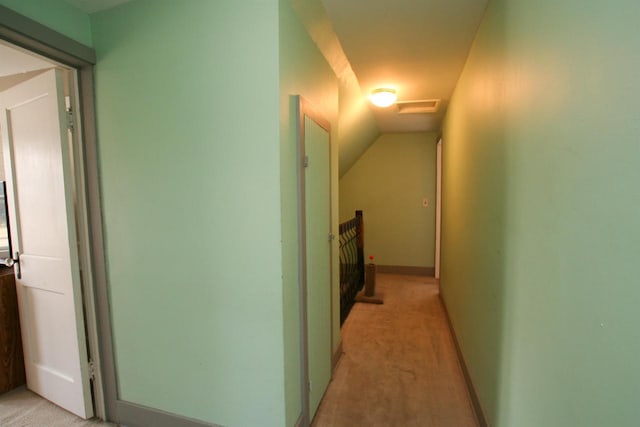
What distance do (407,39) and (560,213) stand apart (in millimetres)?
1649

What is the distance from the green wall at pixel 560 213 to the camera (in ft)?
2.12

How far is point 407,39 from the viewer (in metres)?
2.04

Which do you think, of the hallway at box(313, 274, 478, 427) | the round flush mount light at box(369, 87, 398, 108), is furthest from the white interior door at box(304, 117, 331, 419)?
the round flush mount light at box(369, 87, 398, 108)

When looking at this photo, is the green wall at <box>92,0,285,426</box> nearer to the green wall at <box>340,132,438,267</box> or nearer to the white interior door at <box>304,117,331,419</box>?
the white interior door at <box>304,117,331,419</box>

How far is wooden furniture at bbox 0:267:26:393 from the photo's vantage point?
212cm

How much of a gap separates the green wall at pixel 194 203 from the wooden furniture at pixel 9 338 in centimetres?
104

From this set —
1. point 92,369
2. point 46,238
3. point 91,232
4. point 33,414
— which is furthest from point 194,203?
point 33,414

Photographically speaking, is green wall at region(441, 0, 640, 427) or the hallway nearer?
green wall at region(441, 0, 640, 427)

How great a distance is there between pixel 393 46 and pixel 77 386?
306cm

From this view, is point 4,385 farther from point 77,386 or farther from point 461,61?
point 461,61

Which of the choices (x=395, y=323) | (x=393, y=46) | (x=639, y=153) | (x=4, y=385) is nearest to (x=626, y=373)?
(x=639, y=153)

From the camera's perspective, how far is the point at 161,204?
1.64 meters

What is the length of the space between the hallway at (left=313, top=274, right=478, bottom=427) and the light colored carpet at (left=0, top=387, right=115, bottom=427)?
152cm

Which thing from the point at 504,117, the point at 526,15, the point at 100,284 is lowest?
the point at 100,284
